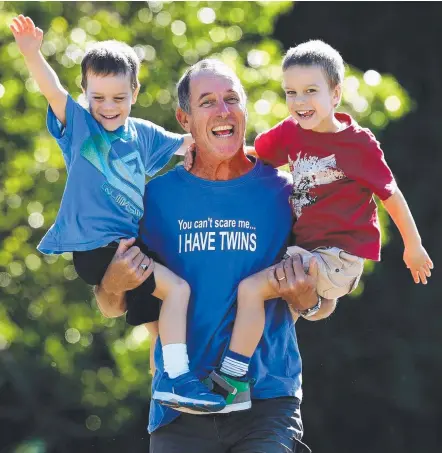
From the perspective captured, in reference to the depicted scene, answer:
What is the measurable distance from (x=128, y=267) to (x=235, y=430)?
0.64 metres

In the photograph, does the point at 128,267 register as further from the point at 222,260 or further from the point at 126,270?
the point at 222,260

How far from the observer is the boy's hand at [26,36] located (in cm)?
418

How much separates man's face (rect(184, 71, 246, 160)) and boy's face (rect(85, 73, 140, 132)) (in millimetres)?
287

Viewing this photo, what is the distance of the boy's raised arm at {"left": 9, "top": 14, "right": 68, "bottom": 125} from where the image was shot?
417cm

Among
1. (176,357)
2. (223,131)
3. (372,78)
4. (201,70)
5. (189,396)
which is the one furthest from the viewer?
(372,78)

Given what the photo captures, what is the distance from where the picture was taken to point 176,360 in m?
4.19

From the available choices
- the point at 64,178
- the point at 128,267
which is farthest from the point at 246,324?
the point at 64,178

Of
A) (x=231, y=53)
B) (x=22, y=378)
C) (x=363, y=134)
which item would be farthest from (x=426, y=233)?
(x=363, y=134)

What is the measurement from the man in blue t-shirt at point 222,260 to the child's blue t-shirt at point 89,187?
128 mm

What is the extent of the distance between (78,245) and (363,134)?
102 cm

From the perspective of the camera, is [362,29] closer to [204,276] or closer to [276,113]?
[276,113]

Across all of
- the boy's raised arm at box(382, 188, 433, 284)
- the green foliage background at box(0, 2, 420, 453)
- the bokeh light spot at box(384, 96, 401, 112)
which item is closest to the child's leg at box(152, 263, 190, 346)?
the boy's raised arm at box(382, 188, 433, 284)

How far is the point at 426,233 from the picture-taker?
38.7ft

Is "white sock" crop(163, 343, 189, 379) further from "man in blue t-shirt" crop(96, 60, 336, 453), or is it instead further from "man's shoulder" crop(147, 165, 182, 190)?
"man's shoulder" crop(147, 165, 182, 190)
